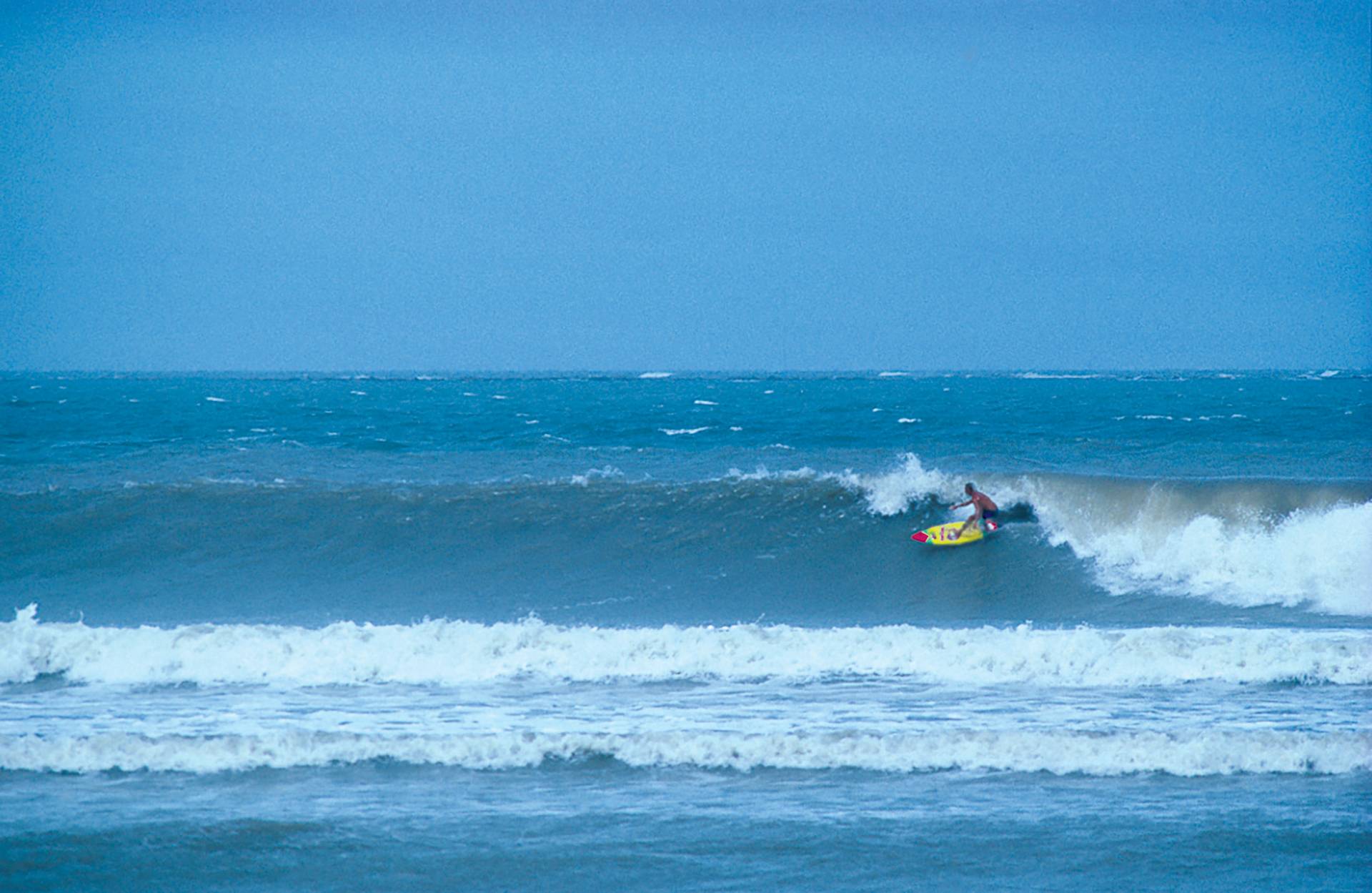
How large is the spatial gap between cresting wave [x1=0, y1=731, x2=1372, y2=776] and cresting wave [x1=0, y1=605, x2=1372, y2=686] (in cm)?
179

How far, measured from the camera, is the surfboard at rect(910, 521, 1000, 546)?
14453 millimetres

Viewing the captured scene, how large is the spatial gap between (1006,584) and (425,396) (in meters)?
43.0

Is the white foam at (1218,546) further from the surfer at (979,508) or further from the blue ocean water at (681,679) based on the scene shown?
the surfer at (979,508)

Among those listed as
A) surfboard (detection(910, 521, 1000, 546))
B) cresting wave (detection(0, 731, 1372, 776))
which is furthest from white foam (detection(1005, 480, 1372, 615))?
cresting wave (detection(0, 731, 1372, 776))

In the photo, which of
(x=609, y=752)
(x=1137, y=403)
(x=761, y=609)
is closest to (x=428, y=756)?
(x=609, y=752)

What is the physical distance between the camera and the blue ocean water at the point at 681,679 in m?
5.50

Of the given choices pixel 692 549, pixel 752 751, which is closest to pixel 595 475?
pixel 692 549

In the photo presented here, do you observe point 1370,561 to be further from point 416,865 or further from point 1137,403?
point 1137,403

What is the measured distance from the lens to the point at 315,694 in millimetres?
8359

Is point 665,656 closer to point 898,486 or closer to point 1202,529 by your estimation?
point 898,486

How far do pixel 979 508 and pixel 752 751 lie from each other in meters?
8.82

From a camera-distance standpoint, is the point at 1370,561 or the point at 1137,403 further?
the point at 1137,403

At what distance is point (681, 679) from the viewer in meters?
8.77

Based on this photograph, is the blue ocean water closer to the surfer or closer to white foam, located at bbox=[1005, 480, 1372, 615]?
white foam, located at bbox=[1005, 480, 1372, 615]
